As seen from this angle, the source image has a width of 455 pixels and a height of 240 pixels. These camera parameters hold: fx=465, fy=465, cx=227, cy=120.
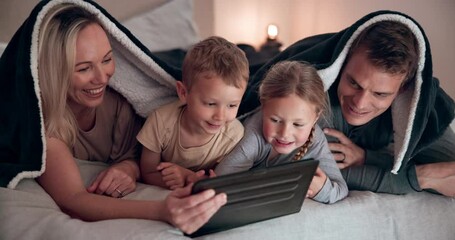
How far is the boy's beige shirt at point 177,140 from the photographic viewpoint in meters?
1.09

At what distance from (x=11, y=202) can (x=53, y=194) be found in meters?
0.09

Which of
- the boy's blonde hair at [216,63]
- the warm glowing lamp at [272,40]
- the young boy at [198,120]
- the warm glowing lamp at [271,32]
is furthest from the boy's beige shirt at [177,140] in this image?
the warm glowing lamp at [271,32]

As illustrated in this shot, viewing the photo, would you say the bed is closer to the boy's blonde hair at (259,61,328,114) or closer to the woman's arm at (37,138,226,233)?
the woman's arm at (37,138,226,233)

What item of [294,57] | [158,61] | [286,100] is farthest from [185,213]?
[294,57]

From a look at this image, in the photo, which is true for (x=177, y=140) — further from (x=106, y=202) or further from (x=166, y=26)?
(x=166, y=26)

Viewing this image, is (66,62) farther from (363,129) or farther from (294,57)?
(363,129)

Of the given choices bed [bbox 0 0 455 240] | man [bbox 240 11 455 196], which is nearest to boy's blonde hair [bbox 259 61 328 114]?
man [bbox 240 11 455 196]

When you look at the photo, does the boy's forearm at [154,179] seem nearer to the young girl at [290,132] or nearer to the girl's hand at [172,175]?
the girl's hand at [172,175]

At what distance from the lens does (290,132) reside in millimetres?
983

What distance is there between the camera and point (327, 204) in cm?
103

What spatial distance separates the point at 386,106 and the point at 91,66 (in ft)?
2.30

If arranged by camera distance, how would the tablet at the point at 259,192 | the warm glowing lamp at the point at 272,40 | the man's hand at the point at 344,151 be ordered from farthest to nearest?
the warm glowing lamp at the point at 272,40
the man's hand at the point at 344,151
the tablet at the point at 259,192

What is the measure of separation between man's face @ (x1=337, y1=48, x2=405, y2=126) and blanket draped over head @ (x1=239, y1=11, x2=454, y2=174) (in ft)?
0.12

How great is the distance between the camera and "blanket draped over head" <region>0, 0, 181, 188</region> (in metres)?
0.97
